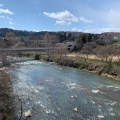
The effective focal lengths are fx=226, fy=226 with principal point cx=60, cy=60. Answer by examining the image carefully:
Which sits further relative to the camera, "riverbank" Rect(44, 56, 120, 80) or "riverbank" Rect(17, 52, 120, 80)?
"riverbank" Rect(17, 52, 120, 80)

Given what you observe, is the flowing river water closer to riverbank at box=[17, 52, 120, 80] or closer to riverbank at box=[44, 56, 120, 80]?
riverbank at box=[44, 56, 120, 80]

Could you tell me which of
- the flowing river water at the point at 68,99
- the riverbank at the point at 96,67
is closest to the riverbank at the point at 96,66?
the riverbank at the point at 96,67

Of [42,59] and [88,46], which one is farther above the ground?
[88,46]

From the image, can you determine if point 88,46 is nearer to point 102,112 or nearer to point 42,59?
point 42,59

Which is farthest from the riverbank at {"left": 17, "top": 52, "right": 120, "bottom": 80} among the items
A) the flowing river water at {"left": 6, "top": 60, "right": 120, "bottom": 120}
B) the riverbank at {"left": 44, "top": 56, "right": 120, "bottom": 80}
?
the flowing river water at {"left": 6, "top": 60, "right": 120, "bottom": 120}

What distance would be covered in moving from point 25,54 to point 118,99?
58.2 meters

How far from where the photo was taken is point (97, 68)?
4575cm

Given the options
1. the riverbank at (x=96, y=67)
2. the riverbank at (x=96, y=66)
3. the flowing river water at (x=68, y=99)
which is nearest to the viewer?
the flowing river water at (x=68, y=99)

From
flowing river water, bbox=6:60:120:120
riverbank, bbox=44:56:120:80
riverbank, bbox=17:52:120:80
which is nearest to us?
flowing river water, bbox=6:60:120:120

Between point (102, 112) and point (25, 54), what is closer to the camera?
point (102, 112)

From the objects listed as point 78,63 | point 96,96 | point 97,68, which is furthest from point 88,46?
point 96,96

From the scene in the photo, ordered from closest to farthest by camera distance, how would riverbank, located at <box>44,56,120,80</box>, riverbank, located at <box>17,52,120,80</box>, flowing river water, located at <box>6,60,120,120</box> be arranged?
1. flowing river water, located at <box>6,60,120,120</box>
2. riverbank, located at <box>44,56,120,80</box>
3. riverbank, located at <box>17,52,120,80</box>

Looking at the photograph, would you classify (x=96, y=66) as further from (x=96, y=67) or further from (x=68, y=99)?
(x=68, y=99)

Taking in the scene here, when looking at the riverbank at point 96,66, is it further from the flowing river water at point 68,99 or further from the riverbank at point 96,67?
the flowing river water at point 68,99
